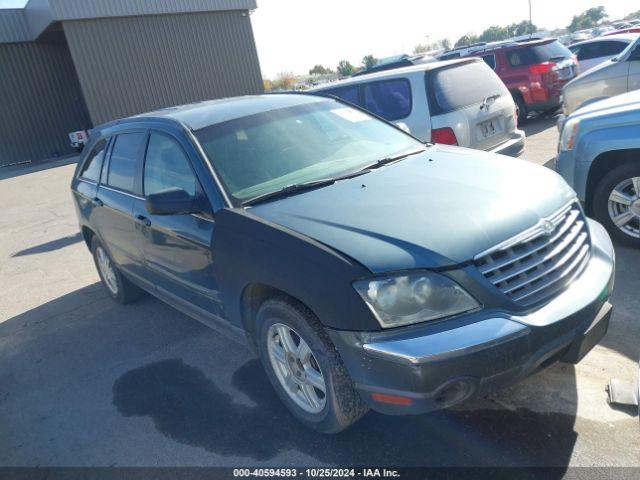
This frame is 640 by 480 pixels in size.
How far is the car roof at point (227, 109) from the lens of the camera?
3652 mm

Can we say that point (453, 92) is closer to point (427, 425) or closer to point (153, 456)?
point (427, 425)

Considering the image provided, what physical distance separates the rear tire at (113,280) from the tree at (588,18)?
3901 inches

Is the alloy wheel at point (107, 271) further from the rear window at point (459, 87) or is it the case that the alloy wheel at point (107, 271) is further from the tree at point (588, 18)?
the tree at point (588, 18)

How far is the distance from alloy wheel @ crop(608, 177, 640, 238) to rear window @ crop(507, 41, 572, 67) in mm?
7761

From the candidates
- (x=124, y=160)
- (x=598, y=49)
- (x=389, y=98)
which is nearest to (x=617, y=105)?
(x=389, y=98)

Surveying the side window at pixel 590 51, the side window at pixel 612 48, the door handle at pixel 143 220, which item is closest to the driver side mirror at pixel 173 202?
the door handle at pixel 143 220

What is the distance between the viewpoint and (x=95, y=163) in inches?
199

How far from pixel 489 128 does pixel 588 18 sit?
10299 centimetres

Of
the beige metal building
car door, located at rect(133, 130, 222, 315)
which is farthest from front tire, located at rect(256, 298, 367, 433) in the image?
the beige metal building

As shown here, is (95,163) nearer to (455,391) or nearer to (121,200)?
(121,200)

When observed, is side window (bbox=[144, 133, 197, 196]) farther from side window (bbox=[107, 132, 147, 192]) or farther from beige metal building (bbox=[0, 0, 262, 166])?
beige metal building (bbox=[0, 0, 262, 166])

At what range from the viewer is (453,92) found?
20.0 ft

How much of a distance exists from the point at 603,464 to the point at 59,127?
26.6 m

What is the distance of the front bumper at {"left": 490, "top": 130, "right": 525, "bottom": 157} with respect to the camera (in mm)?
6062
